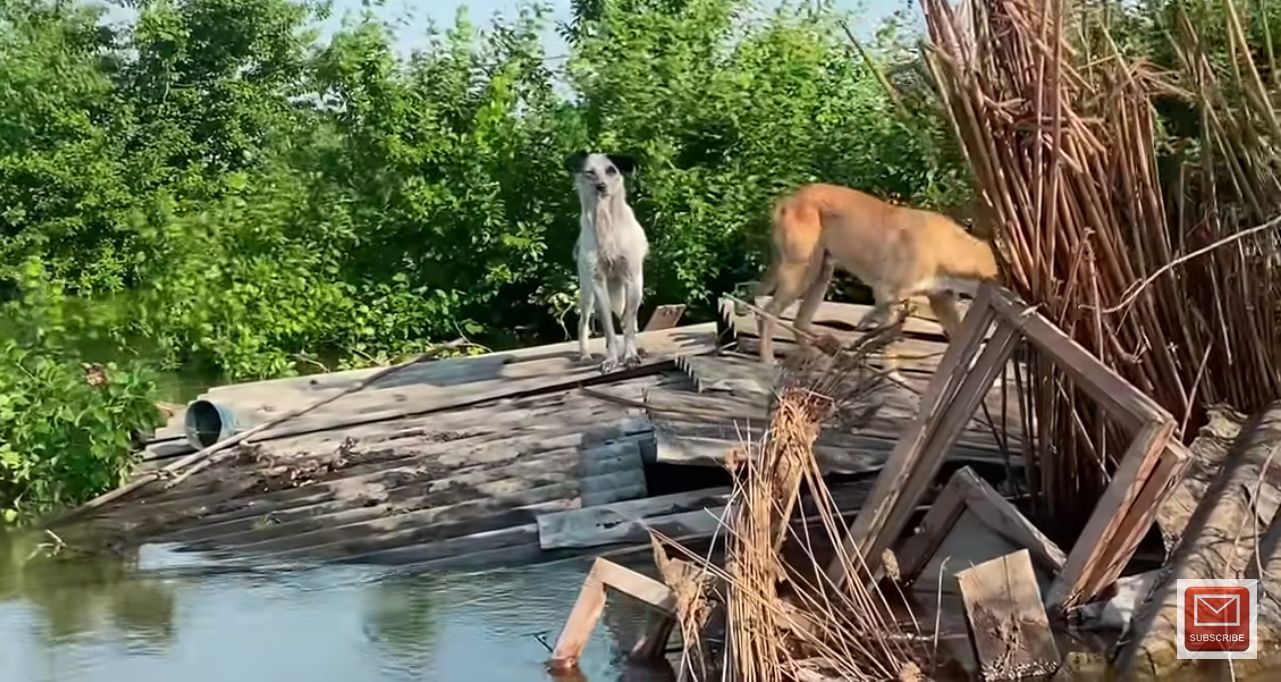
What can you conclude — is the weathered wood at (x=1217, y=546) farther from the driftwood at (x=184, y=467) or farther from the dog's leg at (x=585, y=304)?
the driftwood at (x=184, y=467)

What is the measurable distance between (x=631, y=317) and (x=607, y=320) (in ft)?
0.81

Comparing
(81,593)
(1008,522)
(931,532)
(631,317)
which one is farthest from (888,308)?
(81,593)

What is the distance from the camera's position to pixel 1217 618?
21.4 feet

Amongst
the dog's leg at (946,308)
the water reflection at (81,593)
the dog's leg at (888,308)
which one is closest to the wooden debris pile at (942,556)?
the water reflection at (81,593)

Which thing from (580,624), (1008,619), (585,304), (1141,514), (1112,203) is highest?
(1112,203)

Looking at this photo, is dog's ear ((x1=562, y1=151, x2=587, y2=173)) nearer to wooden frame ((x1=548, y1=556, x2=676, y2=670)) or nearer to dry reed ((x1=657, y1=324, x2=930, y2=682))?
wooden frame ((x1=548, y1=556, x2=676, y2=670))

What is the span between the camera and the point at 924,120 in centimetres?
796

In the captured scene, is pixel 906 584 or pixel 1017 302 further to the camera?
pixel 906 584

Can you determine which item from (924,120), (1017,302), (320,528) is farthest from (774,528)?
(320,528)

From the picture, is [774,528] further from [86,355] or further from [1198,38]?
[86,355]

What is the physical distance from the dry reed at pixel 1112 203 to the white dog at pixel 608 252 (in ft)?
16.0

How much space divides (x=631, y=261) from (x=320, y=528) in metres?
3.25

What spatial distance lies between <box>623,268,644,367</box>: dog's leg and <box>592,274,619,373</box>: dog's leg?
0.08m

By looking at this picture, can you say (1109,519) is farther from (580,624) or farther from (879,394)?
(879,394)
